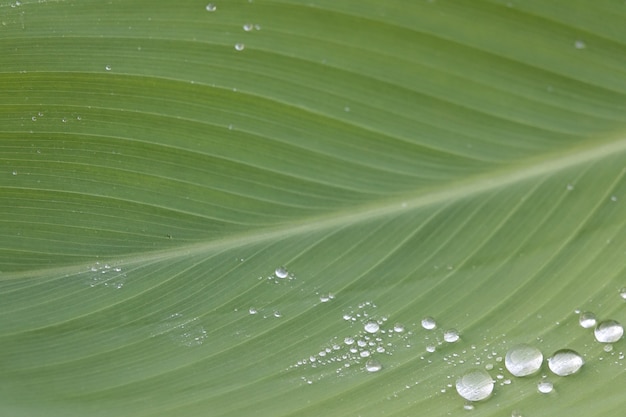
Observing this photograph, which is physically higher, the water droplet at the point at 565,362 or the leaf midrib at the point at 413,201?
the leaf midrib at the point at 413,201

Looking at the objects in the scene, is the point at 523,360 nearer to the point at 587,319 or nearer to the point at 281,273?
the point at 587,319

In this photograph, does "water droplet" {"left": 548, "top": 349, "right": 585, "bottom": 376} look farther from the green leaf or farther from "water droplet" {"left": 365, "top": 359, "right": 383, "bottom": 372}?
"water droplet" {"left": 365, "top": 359, "right": 383, "bottom": 372}

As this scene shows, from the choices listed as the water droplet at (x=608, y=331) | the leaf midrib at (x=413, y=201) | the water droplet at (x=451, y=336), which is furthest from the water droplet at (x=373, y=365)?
the water droplet at (x=608, y=331)

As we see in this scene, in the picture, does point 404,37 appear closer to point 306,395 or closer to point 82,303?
point 306,395

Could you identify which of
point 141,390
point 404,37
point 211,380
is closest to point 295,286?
point 211,380

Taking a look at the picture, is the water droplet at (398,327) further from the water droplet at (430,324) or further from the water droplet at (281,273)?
the water droplet at (281,273)
